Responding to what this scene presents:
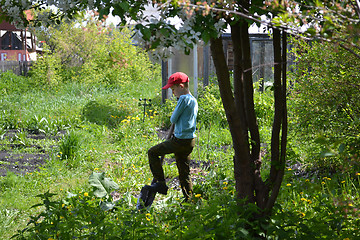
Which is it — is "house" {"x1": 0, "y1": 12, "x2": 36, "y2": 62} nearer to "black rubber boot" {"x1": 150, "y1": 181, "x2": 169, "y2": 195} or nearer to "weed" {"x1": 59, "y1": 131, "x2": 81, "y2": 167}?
"weed" {"x1": 59, "y1": 131, "x2": 81, "y2": 167}

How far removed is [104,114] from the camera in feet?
30.6

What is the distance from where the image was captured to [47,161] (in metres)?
5.99

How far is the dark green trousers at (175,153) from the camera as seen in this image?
4.32 meters

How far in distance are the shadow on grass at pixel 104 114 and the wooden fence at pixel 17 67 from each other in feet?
25.5

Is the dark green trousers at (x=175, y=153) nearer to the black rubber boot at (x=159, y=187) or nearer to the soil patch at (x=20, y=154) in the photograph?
the black rubber boot at (x=159, y=187)

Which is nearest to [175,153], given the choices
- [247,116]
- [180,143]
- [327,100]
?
[180,143]

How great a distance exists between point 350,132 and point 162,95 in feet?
19.9

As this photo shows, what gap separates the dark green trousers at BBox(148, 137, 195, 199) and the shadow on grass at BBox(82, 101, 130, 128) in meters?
4.29

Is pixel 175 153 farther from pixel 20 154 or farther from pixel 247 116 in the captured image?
pixel 20 154

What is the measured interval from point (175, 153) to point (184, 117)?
0.36 m

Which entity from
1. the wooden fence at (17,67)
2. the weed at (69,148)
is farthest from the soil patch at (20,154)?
the wooden fence at (17,67)

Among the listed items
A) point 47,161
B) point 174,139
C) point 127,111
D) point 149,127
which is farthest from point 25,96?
point 174,139

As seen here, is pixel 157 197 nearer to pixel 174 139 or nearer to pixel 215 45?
pixel 174 139

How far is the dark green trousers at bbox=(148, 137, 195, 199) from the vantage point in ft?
14.2
